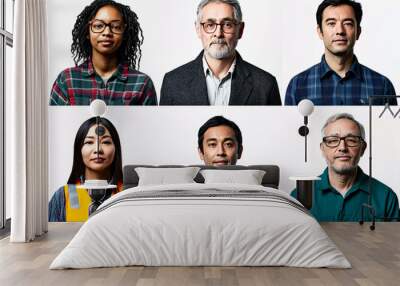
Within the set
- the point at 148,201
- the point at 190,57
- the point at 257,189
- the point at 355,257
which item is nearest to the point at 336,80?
the point at 190,57

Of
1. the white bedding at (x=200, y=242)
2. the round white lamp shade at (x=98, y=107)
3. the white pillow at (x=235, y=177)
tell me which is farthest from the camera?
the round white lamp shade at (x=98, y=107)

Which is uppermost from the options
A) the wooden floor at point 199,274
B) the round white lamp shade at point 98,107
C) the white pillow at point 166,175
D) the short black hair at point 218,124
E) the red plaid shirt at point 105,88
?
the red plaid shirt at point 105,88

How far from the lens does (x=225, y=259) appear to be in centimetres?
498

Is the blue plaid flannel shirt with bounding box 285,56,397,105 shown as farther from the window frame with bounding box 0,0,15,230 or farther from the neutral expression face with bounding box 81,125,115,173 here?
the window frame with bounding box 0,0,15,230

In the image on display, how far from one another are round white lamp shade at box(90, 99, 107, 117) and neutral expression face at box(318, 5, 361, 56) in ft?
9.97

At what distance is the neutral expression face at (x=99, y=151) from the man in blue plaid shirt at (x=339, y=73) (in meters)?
2.46

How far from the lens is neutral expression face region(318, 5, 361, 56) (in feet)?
26.3

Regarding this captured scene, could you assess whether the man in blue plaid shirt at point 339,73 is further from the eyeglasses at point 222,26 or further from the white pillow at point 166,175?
the white pillow at point 166,175

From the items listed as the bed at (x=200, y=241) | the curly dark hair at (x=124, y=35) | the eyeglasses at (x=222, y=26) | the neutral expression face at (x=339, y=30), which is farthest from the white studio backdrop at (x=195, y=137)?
the bed at (x=200, y=241)

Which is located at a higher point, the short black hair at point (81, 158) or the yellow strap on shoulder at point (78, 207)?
the short black hair at point (81, 158)

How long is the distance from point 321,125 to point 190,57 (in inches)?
78.3

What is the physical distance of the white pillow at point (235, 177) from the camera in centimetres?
737

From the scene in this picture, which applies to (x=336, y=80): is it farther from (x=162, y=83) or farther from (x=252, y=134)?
(x=162, y=83)

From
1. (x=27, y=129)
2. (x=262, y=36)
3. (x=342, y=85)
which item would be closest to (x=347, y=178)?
(x=342, y=85)
